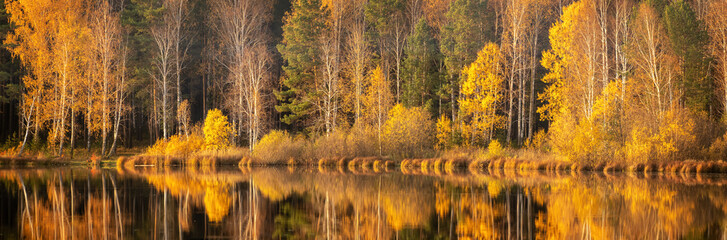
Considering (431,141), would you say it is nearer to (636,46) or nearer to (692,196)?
(636,46)

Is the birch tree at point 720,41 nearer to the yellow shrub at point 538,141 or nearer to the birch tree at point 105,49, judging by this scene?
the yellow shrub at point 538,141

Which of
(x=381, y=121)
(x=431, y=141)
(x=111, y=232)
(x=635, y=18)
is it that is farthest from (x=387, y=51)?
(x=111, y=232)

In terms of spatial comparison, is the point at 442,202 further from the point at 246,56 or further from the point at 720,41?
the point at 246,56

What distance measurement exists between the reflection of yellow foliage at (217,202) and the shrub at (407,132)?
1896 cm

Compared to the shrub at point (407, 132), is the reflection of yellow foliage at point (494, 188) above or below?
below

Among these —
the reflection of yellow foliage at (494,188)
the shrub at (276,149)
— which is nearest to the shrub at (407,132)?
the shrub at (276,149)

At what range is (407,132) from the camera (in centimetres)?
4300

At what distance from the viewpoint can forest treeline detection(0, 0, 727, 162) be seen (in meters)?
37.6

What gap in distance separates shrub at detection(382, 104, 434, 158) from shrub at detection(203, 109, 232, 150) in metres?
10.4

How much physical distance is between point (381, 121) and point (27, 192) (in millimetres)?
28412

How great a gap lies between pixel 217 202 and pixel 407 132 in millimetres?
23546

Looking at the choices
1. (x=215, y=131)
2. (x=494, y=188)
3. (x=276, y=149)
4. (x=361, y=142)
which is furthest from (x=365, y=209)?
(x=215, y=131)

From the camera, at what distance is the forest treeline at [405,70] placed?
37.6 meters

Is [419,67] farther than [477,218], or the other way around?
[419,67]
